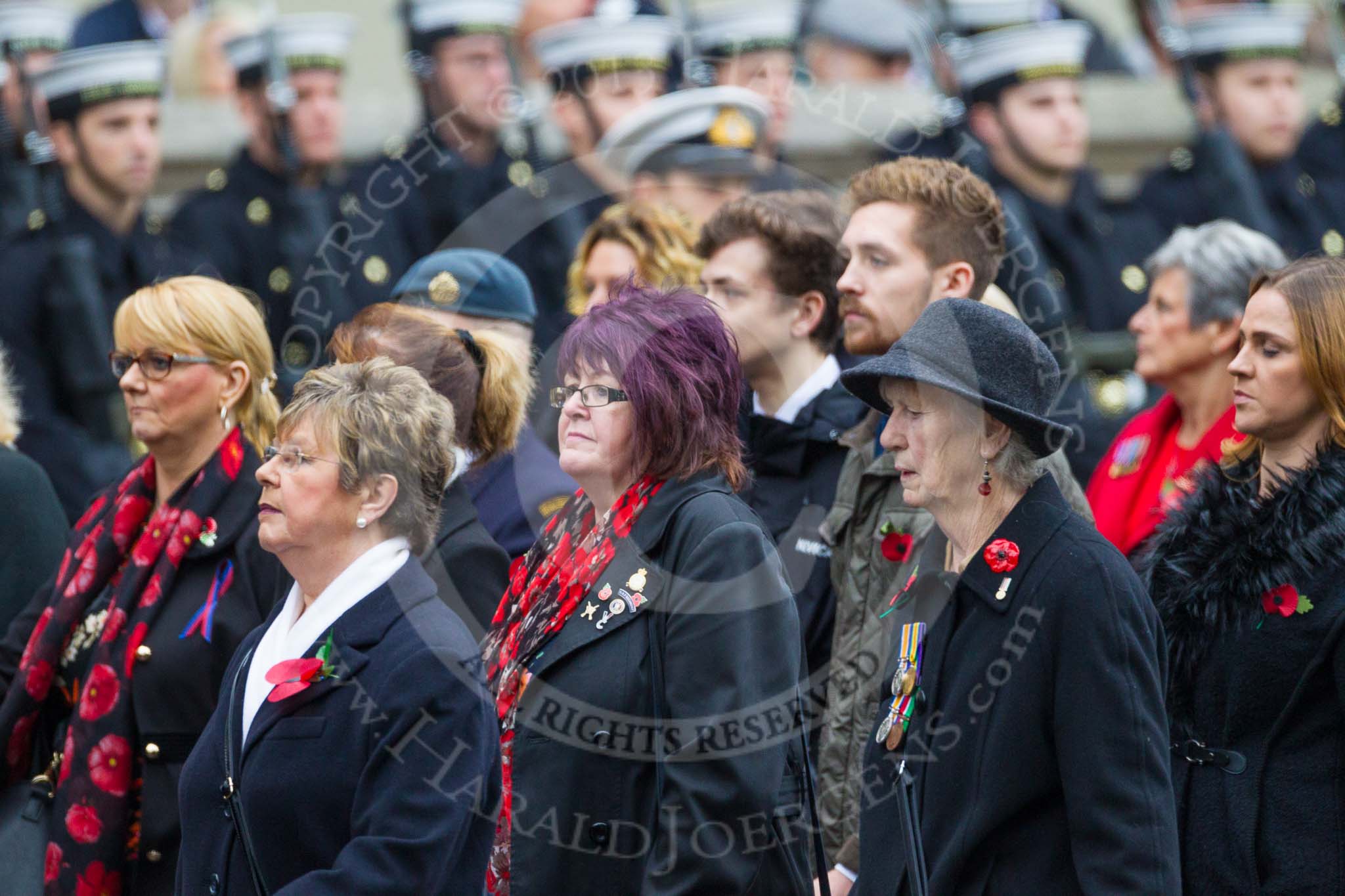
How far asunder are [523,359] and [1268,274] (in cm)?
168

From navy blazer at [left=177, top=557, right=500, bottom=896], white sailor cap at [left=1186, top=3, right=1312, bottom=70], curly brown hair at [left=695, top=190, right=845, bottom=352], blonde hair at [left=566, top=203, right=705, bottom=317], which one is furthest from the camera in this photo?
white sailor cap at [left=1186, top=3, right=1312, bottom=70]

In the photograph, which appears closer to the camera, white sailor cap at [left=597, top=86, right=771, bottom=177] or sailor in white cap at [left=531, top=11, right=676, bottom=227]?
white sailor cap at [left=597, top=86, right=771, bottom=177]

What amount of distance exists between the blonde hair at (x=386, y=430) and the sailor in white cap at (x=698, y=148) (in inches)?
126

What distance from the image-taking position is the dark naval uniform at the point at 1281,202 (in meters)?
8.54

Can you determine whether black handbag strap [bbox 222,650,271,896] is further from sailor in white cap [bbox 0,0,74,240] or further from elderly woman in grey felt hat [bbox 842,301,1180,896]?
sailor in white cap [bbox 0,0,74,240]

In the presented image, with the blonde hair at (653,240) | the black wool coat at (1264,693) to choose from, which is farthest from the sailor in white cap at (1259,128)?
the black wool coat at (1264,693)

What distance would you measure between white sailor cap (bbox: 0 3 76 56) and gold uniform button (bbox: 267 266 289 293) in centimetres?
134

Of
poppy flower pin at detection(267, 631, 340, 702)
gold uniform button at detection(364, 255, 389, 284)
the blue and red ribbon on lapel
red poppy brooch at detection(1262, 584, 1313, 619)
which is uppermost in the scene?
poppy flower pin at detection(267, 631, 340, 702)

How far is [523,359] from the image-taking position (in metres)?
4.40

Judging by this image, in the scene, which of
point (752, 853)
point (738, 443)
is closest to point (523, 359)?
point (738, 443)

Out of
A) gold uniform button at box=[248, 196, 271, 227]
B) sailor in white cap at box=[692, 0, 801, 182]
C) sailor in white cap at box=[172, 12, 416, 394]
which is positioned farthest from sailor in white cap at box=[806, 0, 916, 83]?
gold uniform button at box=[248, 196, 271, 227]

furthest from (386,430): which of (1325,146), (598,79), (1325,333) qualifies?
(1325,146)

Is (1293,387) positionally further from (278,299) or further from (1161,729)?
(278,299)

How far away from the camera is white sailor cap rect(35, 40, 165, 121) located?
7.34 metres
